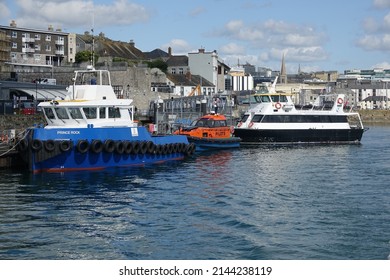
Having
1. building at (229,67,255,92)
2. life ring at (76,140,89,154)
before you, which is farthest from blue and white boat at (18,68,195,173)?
building at (229,67,255,92)

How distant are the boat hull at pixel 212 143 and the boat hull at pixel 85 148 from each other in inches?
400

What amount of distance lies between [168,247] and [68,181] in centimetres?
1219

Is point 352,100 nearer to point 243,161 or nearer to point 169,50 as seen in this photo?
point 169,50

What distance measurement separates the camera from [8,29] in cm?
8562

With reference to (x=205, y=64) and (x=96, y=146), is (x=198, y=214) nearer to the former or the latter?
(x=96, y=146)

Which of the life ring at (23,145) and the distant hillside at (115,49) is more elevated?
the distant hillside at (115,49)

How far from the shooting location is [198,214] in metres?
19.7

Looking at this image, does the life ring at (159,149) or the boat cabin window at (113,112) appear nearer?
the boat cabin window at (113,112)

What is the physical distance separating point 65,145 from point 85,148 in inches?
42.8

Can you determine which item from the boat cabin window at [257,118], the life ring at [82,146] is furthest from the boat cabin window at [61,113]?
the boat cabin window at [257,118]

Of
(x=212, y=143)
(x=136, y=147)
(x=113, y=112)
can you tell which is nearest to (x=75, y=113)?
(x=113, y=112)

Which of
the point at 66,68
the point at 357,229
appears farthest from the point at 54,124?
the point at 66,68

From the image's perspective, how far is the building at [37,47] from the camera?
84.2 meters

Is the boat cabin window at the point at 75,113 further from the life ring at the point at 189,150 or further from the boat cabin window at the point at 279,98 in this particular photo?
the boat cabin window at the point at 279,98
